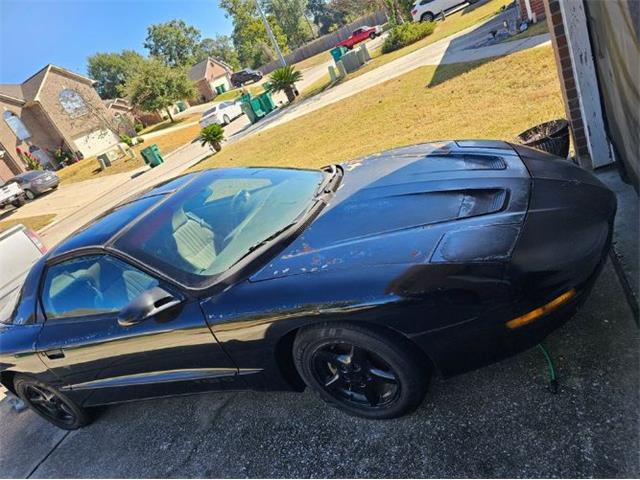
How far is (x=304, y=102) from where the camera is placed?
21.9 m

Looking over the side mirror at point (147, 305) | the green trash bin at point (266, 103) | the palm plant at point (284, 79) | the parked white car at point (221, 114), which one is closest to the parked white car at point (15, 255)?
the side mirror at point (147, 305)

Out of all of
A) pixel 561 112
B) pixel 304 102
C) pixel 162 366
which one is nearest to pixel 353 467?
pixel 162 366

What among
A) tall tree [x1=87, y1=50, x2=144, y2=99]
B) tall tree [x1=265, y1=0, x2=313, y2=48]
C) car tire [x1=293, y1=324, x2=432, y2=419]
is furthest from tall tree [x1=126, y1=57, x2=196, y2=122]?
car tire [x1=293, y1=324, x2=432, y2=419]

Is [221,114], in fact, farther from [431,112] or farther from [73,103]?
[431,112]

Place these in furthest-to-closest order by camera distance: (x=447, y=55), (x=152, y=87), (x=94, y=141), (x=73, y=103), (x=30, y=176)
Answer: (x=152, y=87) < (x=94, y=141) < (x=73, y=103) < (x=30, y=176) < (x=447, y=55)

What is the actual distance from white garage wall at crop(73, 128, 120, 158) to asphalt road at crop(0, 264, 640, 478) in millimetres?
40553

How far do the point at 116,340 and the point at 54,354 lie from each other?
0.69 m

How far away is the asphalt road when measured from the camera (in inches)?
78.0

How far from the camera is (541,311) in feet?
6.68

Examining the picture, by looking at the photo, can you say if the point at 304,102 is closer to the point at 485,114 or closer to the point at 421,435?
the point at 485,114

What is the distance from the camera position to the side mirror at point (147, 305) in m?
2.42

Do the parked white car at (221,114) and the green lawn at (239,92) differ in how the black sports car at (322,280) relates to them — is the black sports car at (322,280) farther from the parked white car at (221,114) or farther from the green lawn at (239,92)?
the green lawn at (239,92)

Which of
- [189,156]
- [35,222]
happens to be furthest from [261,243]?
[189,156]

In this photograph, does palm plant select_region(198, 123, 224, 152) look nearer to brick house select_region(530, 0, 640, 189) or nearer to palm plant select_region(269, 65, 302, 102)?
palm plant select_region(269, 65, 302, 102)
